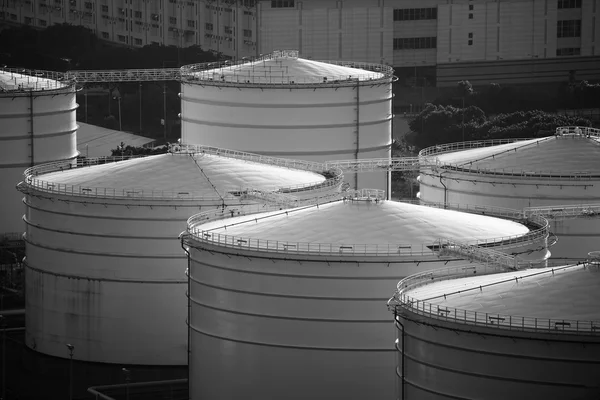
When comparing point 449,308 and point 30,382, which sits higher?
point 449,308

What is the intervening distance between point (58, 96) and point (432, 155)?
2038 cm

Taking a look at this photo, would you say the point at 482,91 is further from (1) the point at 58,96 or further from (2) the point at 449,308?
(2) the point at 449,308

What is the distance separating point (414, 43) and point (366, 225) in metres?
89.7

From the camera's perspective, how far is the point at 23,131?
99.2 m

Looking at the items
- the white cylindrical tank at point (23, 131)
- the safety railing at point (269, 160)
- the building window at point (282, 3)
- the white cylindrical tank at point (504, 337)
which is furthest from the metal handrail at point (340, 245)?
the building window at point (282, 3)

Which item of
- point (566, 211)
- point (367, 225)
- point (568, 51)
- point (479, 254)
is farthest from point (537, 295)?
point (568, 51)

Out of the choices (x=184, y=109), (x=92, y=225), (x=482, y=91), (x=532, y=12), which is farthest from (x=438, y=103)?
(x=92, y=225)

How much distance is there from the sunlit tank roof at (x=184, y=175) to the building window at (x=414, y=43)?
74.3 m

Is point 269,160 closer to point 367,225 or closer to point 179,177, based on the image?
point 179,177

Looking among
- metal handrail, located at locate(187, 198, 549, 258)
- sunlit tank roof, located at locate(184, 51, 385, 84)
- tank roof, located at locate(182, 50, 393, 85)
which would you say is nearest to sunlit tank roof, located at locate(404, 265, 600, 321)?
metal handrail, located at locate(187, 198, 549, 258)

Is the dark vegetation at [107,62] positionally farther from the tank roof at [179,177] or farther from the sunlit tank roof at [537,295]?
the sunlit tank roof at [537,295]

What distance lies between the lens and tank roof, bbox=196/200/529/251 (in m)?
68.2

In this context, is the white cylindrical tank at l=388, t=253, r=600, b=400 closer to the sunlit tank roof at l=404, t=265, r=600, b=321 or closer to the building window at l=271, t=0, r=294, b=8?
the sunlit tank roof at l=404, t=265, r=600, b=321

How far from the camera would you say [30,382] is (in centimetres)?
7950
